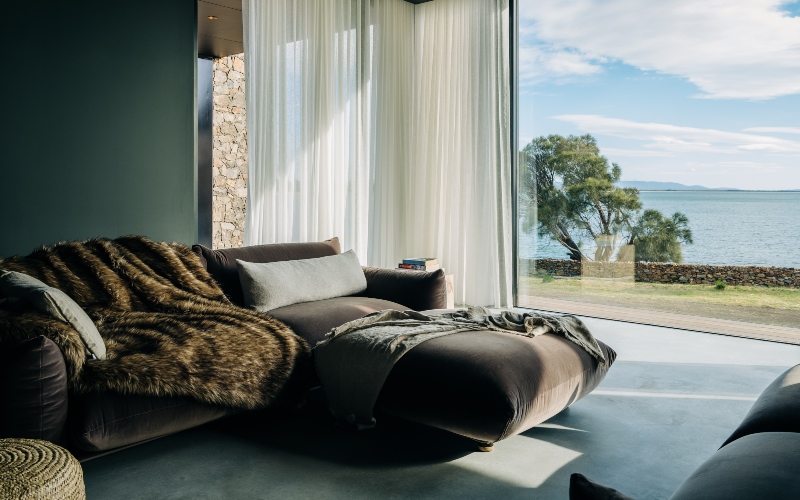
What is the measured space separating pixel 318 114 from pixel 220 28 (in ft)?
6.45

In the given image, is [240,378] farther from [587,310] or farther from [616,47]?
[616,47]

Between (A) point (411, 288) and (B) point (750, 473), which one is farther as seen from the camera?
(A) point (411, 288)

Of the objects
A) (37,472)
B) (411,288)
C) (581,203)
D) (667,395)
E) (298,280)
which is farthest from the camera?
(581,203)

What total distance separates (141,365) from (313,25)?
12.4 feet

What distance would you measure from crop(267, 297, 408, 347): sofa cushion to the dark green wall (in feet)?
4.93

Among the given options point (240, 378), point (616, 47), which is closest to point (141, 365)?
point (240, 378)

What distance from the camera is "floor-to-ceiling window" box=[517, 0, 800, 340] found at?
481 centimetres

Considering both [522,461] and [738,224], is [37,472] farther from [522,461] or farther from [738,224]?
[738,224]

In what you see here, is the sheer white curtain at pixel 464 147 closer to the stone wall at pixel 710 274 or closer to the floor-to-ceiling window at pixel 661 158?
the floor-to-ceiling window at pixel 661 158

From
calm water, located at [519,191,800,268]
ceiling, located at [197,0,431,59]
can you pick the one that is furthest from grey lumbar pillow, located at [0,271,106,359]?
calm water, located at [519,191,800,268]

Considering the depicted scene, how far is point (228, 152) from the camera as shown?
343 inches

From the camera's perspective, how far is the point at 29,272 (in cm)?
300

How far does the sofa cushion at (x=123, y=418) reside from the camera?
7.27 ft

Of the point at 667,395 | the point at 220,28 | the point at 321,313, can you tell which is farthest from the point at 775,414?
the point at 220,28
